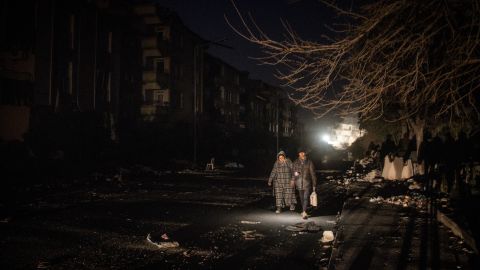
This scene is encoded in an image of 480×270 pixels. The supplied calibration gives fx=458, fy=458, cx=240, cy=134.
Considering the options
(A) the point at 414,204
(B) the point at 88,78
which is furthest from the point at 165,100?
(A) the point at 414,204

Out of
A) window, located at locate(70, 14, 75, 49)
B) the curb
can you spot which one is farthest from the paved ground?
window, located at locate(70, 14, 75, 49)

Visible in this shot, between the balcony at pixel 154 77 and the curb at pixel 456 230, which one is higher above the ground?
the balcony at pixel 154 77

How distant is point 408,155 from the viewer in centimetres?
2392

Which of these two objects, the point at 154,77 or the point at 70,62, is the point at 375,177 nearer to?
the point at 70,62

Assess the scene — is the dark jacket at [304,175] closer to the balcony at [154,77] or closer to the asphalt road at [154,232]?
the asphalt road at [154,232]

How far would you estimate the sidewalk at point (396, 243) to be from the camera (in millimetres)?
7406

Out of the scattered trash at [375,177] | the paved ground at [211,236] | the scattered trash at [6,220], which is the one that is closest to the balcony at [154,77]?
the scattered trash at [375,177]

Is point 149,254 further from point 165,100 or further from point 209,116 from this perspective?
point 209,116

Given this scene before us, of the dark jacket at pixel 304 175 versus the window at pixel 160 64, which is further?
the window at pixel 160 64

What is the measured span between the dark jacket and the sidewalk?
1.29m

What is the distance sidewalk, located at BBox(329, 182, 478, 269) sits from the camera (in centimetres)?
741

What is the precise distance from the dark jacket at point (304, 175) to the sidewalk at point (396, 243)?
1.29 m

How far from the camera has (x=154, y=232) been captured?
1022 centimetres

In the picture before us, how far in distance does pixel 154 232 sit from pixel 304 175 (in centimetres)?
478
